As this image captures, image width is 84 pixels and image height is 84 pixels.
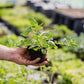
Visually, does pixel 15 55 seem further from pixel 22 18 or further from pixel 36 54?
pixel 22 18

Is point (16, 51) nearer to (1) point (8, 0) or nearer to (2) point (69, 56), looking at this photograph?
(2) point (69, 56)

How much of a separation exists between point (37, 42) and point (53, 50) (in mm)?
2947

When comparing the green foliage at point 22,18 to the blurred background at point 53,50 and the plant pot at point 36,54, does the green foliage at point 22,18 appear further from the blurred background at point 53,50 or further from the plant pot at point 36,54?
the plant pot at point 36,54

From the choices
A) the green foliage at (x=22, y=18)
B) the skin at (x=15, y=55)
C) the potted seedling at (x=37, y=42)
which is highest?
the potted seedling at (x=37, y=42)

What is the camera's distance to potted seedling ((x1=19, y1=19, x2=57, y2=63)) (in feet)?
5.59

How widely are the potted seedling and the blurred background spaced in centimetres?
9

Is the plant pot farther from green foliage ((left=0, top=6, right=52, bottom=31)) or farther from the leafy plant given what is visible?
green foliage ((left=0, top=6, right=52, bottom=31))

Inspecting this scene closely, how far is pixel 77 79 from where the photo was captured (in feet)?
8.92

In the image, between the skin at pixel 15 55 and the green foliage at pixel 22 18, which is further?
the green foliage at pixel 22 18

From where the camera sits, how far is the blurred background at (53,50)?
7.12 feet

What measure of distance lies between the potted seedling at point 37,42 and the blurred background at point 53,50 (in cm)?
9

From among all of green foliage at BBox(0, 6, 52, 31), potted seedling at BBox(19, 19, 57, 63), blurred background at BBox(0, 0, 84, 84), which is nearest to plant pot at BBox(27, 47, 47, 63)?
potted seedling at BBox(19, 19, 57, 63)

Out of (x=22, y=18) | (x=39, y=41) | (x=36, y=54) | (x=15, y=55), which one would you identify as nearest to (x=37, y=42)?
(x=39, y=41)

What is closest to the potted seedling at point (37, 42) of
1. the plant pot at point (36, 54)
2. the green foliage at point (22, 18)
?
the plant pot at point (36, 54)
